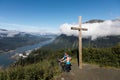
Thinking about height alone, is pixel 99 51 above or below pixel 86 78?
above

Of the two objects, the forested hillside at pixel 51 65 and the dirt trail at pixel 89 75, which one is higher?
the forested hillside at pixel 51 65

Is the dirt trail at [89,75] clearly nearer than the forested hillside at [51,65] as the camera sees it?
No

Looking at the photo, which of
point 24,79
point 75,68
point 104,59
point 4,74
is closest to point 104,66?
point 104,59

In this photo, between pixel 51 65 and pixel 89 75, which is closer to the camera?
pixel 89 75

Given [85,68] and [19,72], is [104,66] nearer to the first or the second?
[85,68]

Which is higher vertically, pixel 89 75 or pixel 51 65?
pixel 51 65

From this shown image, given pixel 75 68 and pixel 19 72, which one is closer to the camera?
pixel 19 72

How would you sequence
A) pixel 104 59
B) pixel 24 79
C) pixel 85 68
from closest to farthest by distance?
pixel 24 79, pixel 85 68, pixel 104 59

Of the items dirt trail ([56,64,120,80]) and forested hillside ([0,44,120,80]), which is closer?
forested hillside ([0,44,120,80])

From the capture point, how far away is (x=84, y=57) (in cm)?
1723

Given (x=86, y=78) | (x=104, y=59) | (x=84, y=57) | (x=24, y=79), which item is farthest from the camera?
(x=84, y=57)

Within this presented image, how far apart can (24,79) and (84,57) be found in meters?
8.48

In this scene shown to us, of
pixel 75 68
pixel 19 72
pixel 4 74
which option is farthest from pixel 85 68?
pixel 4 74

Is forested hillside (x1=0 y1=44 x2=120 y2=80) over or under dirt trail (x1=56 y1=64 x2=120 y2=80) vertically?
over
